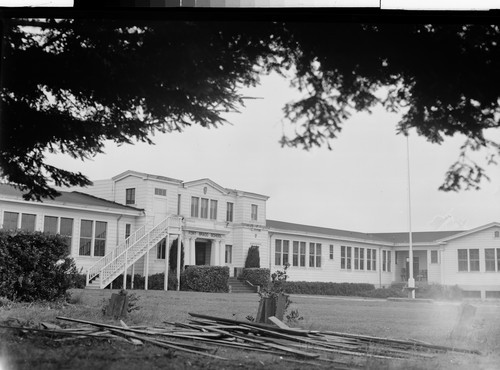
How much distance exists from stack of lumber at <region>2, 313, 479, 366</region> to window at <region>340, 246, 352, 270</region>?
470 millimetres

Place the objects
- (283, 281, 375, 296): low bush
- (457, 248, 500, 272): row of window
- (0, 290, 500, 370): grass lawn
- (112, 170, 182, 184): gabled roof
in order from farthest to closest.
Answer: (112, 170, 182, 184): gabled roof
(283, 281, 375, 296): low bush
(457, 248, 500, 272): row of window
(0, 290, 500, 370): grass lawn

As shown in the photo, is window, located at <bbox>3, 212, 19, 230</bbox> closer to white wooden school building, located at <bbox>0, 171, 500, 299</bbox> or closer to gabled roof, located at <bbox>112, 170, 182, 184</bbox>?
white wooden school building, located at <bbox>0, 171, 500, 299</bbox>

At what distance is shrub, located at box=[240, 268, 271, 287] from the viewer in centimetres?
406

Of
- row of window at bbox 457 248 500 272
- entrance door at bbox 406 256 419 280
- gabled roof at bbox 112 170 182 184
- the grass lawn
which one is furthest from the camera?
gabled roof at bbox 112 170 182 184

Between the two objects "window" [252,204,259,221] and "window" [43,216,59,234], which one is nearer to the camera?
"window" [43,216,59,234]

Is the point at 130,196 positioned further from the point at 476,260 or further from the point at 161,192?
the point at 476,260

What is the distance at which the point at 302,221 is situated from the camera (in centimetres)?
425

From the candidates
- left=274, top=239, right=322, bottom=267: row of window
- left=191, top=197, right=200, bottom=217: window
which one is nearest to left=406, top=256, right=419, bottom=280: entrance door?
left=274, top=239, right=322, bottom=267: row of window

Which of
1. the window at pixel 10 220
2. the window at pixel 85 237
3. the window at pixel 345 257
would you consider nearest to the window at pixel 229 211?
the window at pixel 345 257

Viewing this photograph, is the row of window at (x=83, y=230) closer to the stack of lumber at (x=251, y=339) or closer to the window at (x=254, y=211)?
the stack of lumber at (x=251, y=339)

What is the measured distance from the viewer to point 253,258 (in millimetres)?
4125

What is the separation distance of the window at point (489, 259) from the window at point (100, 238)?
7.52ft

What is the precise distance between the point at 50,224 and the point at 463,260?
99.7 inches

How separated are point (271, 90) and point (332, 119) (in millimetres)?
411
